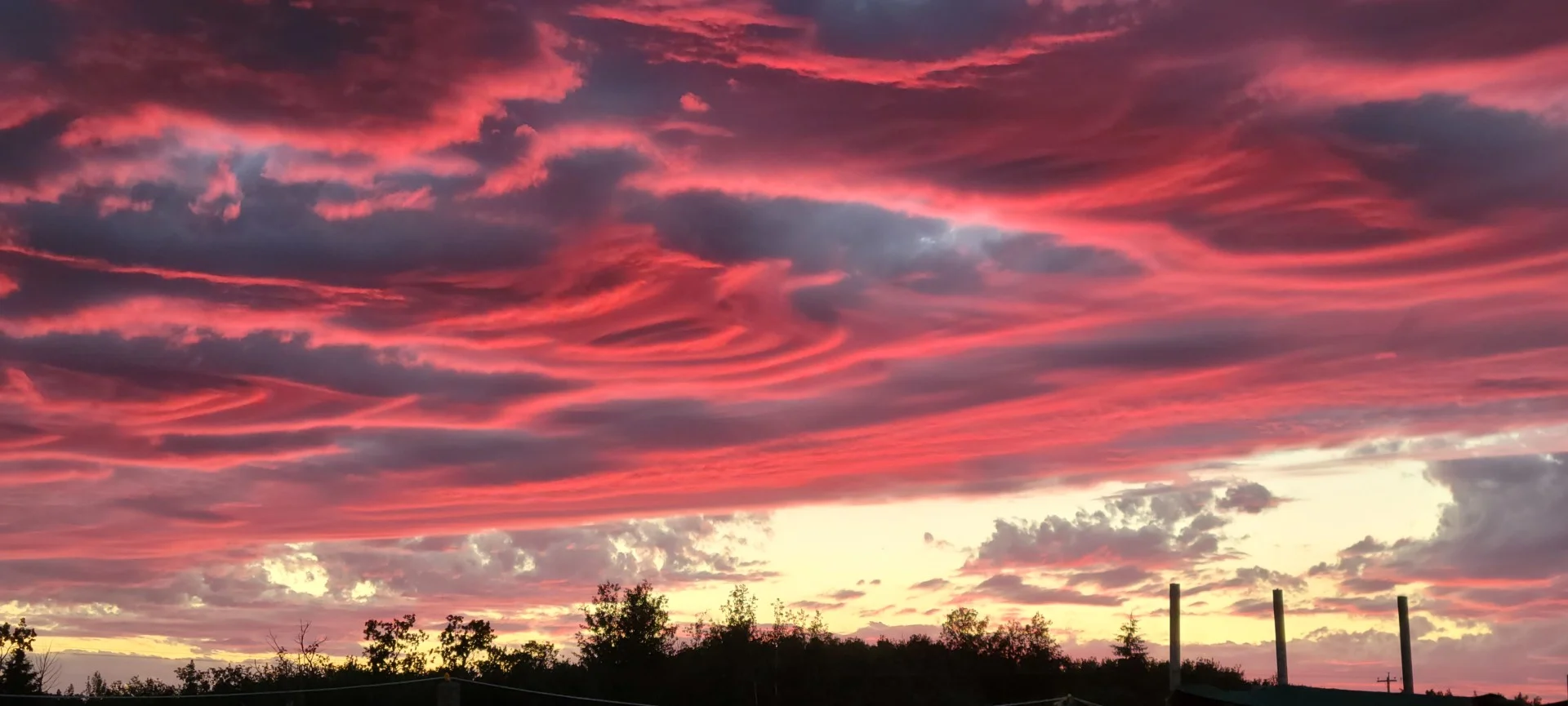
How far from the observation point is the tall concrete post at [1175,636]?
Answer: 160 ft

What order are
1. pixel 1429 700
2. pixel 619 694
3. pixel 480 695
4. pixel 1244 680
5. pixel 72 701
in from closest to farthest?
pixel 1429 700 < pixel 72 701 < pixel 480 695 < pixel 619 694 < pixel 1244 680

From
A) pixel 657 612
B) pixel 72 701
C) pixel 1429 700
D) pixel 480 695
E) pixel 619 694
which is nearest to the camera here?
pixel 1429 700

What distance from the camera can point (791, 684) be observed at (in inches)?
2514

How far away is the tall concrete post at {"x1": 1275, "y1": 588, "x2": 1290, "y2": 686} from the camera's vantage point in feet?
180

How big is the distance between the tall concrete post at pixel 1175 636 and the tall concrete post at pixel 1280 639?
6.72 metres

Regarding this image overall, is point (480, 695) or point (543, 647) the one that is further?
point (543, 647)

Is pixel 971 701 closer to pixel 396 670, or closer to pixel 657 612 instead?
pixel 657 612

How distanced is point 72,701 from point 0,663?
1495 centimetres

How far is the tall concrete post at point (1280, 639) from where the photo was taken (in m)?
55.0

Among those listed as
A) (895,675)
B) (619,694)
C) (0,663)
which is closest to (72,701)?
(0,663)

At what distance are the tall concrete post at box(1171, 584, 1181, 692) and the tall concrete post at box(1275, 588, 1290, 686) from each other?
672 centimetres

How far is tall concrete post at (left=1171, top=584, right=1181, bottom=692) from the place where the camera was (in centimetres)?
4884

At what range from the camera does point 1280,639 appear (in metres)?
55.4

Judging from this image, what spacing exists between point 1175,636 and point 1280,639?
737cm
